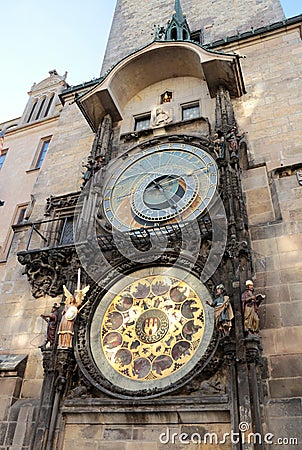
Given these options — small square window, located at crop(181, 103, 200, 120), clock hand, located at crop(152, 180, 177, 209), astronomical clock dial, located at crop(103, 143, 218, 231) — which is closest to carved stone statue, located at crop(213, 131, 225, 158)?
astronomical clock dial, located at crop(103, 143, 218, 231)

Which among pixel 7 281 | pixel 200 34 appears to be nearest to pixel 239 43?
pixel 200 34

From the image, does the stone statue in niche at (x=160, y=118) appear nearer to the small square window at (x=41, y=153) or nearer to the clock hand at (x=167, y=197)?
the clock hand at (x=167, y=197)

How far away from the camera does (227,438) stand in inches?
187

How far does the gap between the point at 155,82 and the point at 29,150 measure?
511cm

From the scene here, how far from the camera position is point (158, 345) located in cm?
576

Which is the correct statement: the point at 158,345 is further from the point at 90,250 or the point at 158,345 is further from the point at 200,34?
the point at 200,34

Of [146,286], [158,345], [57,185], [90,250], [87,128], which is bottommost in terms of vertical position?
[158,345]

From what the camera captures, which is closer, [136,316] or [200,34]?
[136,316]

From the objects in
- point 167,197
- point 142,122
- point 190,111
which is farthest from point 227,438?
point 142,122

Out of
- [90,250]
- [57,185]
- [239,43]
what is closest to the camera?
[90,250]

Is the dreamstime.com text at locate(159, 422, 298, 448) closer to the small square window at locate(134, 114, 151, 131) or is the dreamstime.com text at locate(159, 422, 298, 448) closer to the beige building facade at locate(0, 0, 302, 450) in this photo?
the beige building facade at locate(0, 0, 302, 450)

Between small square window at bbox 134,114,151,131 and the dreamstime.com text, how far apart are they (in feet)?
23.2

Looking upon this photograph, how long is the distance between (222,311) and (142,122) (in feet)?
20.6

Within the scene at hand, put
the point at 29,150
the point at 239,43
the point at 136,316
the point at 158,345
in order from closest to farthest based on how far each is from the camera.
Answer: the point at 158,345, the point at 136,316, the point at 239,43, the point at 29,150
